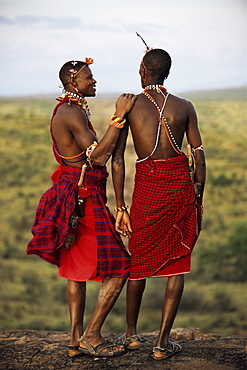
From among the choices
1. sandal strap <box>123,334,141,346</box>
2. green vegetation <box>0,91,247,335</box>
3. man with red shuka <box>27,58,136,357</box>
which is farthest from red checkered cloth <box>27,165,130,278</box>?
green vegetation <box>0,91,247,335</box>

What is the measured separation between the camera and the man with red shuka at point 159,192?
4.46 metres

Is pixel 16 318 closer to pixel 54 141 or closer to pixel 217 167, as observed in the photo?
pixel 54 141

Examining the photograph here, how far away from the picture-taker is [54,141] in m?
4.71

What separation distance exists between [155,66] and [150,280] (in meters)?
8.47

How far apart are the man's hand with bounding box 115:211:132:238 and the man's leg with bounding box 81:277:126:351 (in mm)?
368

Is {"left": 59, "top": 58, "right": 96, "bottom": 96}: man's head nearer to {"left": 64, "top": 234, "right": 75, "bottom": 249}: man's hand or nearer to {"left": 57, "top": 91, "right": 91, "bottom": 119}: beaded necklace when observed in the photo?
{"left": 57, "top": 91, "right": 91, "bottom": 119}: beaded necklace

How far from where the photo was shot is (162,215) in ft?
14.8

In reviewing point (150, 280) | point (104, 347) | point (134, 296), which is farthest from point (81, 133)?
point (150, 280)

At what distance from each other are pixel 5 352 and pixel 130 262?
136cm

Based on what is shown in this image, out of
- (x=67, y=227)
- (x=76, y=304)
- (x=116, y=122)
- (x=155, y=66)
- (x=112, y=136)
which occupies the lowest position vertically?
(x=76, y=304)

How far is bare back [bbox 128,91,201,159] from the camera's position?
4.44 meters

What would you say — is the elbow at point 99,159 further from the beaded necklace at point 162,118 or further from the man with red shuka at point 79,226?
the beaded necklace at point 162,118

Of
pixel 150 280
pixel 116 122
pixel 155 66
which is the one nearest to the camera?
pixel 116 122

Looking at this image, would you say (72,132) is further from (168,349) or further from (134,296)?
(168,349)
